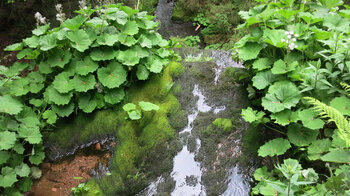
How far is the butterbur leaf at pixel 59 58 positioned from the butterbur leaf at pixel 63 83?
132 mm

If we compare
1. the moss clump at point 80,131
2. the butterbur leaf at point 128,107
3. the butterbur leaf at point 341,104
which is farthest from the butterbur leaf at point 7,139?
the butterbur leaf at point 341,104

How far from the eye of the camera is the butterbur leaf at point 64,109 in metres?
3.49

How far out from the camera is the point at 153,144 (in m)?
3.31

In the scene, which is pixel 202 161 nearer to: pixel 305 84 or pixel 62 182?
pixel 305 84

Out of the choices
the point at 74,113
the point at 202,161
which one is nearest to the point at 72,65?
the point at 74,113

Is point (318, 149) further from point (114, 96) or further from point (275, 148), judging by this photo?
point (114, 96)

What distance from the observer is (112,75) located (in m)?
3.51

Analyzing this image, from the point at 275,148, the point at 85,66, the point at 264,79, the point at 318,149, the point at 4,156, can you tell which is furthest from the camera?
the point at 85,66

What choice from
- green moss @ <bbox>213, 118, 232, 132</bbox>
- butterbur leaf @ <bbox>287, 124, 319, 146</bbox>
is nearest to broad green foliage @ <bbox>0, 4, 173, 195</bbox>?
green moss @ <bbox>213, 118, 232, 132</bbox>

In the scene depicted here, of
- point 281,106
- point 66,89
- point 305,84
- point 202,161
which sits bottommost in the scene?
point 202,161

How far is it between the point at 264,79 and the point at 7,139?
2.99 meters

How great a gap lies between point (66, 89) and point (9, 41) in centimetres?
516

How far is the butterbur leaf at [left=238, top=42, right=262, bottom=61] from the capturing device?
325 cm

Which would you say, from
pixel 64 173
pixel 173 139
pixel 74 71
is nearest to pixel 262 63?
pixel 173 139
